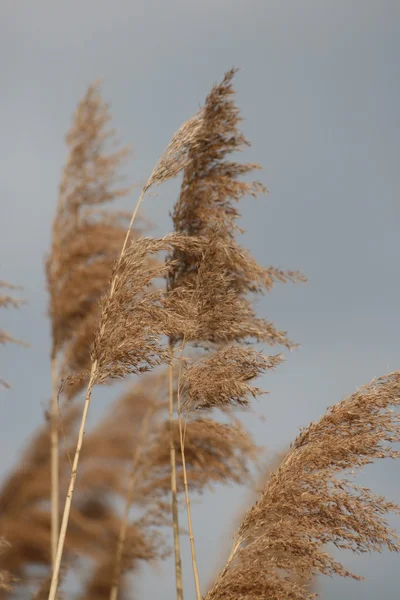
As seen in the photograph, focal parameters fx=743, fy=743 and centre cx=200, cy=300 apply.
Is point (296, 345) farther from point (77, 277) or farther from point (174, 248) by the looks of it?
point (77, 277)

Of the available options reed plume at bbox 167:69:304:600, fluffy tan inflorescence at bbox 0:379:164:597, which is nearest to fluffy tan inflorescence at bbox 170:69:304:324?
reed plume at bbox 167:69:304:600

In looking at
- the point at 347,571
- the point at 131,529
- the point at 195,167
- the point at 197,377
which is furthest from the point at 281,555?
the point at 195,167

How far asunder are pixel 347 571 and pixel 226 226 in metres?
2.10

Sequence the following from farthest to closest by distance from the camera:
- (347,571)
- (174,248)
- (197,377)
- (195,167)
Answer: (195,167) → (174,248) → (197,377) → (347,571)

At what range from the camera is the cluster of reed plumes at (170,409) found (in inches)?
126

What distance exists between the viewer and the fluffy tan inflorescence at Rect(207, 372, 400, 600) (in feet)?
10.2

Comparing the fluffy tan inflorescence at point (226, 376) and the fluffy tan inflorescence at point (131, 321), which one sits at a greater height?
the fluffy tan inflorescence at point (131, 321)

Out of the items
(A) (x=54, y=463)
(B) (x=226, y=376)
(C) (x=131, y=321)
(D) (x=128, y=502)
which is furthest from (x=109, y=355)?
(D) (x=128, y=502)

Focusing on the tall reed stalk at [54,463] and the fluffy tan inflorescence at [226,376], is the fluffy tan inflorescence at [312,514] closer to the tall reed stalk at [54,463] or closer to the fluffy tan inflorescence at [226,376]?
the fluffy tan inflorescence at [226,376]

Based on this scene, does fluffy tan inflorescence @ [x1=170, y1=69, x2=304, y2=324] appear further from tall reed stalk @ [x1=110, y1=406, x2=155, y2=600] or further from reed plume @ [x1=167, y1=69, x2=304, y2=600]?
tall reed stalk @ [x1=110, y1=406, x2=155, y2=600]

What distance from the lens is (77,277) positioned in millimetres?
4617

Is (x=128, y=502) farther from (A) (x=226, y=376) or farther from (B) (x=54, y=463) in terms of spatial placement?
(A) (x=226, y=376)

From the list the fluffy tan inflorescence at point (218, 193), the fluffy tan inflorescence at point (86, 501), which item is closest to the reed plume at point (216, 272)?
Result: the fluffy tan inflorescence at point (218, 193)

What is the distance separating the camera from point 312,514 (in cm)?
322
